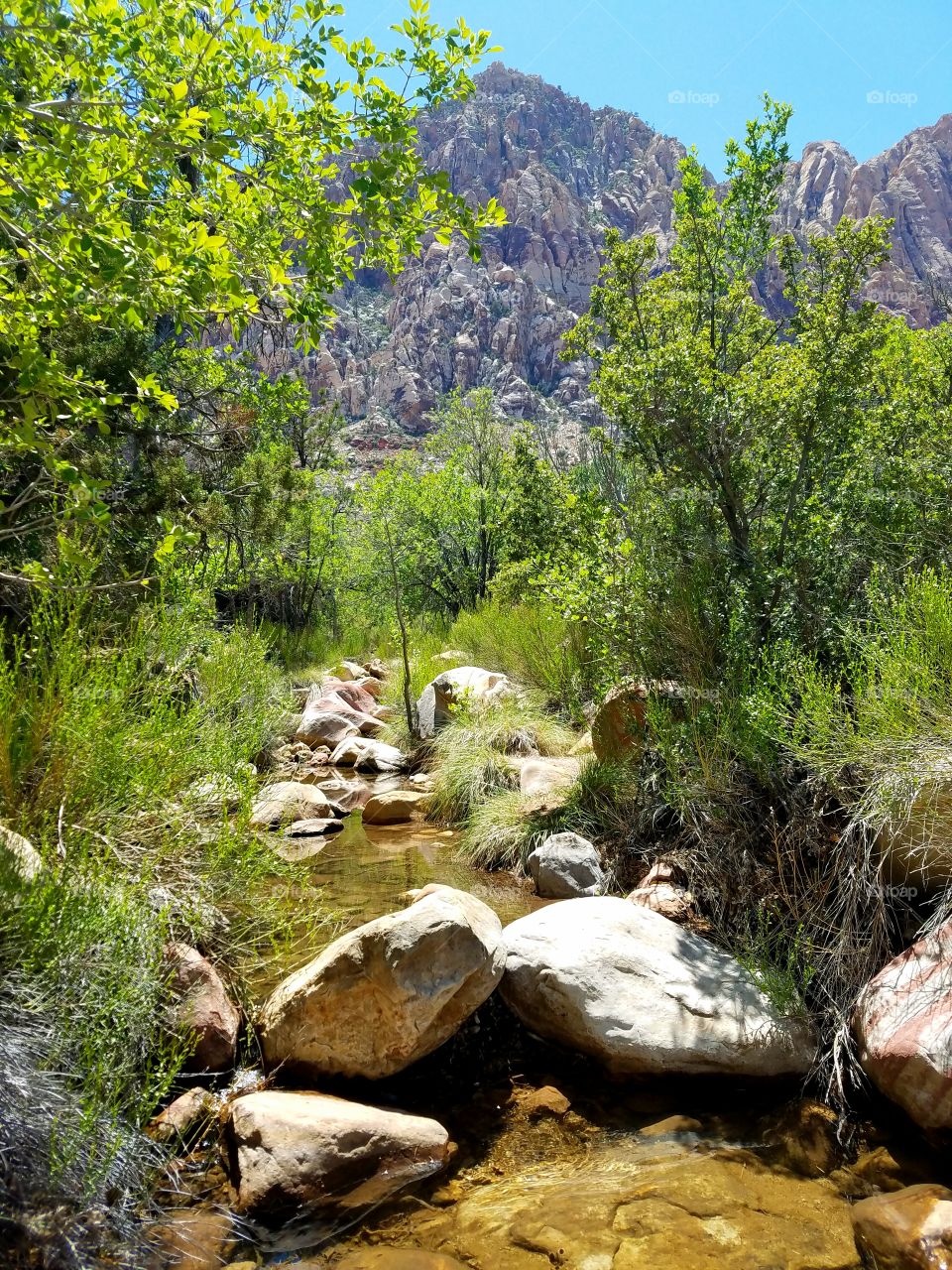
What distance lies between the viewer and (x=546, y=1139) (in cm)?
301

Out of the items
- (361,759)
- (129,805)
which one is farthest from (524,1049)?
(361,759)

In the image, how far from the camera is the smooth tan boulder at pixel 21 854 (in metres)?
2.48

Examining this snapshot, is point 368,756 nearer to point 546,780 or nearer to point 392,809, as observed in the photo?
point 392,809

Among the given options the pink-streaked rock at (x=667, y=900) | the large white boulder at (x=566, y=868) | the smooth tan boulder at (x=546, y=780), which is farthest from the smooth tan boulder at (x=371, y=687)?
the pink-streaked rock at (x=667, y=900)

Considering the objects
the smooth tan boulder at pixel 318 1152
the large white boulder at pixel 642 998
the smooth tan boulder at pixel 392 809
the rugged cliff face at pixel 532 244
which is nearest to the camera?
the smooth tan boulder at pixel 318 1152

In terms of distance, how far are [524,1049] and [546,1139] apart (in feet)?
2.03

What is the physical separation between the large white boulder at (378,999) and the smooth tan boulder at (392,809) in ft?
14.6

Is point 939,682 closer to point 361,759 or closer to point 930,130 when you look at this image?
point 361,759

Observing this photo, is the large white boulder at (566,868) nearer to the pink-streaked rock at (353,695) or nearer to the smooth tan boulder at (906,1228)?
the smooth tan boulder at (906,1228)

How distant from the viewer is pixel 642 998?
349 centimetres

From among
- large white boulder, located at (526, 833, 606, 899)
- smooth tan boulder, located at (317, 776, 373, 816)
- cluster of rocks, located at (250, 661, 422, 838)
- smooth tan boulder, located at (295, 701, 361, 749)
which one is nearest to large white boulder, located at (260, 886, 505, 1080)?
cluster of rocks, located at (250, 661, 422, 838)

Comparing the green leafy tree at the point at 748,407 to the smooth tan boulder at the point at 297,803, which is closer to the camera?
the green leafy tree at the point at 748,407

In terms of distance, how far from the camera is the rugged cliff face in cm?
7681

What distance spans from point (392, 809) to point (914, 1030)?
5.60 metres
